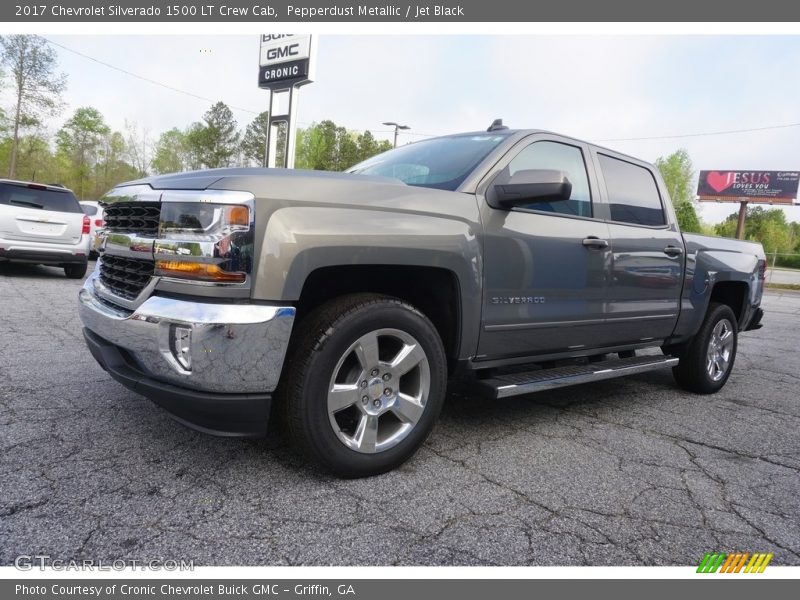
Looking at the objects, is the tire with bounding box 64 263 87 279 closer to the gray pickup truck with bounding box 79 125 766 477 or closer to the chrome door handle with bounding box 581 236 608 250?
the gray pickup truck with bounding box 79 125 766 477

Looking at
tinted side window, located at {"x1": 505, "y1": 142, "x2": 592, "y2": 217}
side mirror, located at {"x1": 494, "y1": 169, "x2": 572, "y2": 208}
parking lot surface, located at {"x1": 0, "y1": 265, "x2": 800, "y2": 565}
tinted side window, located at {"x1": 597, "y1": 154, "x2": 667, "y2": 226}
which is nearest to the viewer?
parking lot surface, located at {"x1": 0, "y1": 265, "x2": 800, "y2": 565}

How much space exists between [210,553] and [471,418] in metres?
1.99

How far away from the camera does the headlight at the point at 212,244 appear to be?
2.13 metres

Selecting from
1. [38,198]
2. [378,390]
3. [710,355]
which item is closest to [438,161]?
[378,390]

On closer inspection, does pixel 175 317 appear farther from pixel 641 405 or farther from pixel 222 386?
pixel 641 405

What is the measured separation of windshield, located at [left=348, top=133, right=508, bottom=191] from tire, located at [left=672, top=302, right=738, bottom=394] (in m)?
2.71

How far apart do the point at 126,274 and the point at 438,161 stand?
6.01 feet

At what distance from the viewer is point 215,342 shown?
2.10 meters

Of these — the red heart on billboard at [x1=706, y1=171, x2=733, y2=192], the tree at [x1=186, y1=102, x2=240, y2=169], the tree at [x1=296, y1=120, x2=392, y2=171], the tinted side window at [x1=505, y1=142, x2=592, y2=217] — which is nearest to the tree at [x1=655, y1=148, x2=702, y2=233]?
the red heart on billboard at [x1=706, y1=171, x2=733, y2=192]

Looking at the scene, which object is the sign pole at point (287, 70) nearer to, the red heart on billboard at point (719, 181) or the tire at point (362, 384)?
the tire at point (362, 384)

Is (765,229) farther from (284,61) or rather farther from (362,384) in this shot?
(362,384)

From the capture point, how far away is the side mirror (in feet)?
9.00

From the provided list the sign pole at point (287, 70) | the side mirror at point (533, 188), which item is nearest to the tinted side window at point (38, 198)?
the sign pole at point (287, 70)

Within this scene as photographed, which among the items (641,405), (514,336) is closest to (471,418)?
(514,336)
